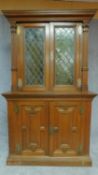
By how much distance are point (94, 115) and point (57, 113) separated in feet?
4.53

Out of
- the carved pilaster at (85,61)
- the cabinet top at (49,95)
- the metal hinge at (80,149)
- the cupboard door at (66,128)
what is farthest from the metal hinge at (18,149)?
the carved pilaster at (85,61)

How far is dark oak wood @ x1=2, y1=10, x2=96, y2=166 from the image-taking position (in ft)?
8.65

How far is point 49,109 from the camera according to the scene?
2.67 m

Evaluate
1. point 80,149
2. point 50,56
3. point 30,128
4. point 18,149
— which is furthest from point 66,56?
point 18,149

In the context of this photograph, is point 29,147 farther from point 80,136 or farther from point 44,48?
point 44,48

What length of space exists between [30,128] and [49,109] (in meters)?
0.34

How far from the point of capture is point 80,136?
8.89ft

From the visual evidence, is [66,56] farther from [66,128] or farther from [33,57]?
[66,128]

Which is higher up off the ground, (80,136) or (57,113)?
(57,113)

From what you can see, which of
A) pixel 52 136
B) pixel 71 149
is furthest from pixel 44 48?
pixel 71 149

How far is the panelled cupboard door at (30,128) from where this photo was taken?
268cm

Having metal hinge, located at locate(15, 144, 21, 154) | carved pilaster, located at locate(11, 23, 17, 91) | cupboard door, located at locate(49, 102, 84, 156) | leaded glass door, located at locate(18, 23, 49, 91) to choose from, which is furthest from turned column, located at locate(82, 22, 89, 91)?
metal hinge, located at locate(15, 144, 21, 154)

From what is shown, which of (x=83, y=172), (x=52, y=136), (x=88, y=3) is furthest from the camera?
(x=88, y=3)

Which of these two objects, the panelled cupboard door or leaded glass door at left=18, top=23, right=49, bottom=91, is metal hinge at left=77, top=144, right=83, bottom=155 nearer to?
the panelled cupboard door
